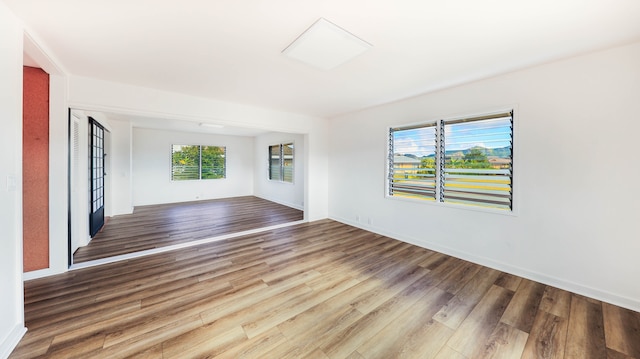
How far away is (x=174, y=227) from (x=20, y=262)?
3.03 meters

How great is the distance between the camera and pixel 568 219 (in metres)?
2.50

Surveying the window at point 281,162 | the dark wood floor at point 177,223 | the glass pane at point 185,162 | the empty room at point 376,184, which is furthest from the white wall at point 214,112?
the glass pane at point 185,162

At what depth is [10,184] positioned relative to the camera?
1683 mm

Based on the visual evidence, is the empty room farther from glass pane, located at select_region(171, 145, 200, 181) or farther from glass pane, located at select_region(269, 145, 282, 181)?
glass pane, located at select_region(269, 145, 282, 181)

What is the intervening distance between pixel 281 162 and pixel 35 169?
17.8 ft

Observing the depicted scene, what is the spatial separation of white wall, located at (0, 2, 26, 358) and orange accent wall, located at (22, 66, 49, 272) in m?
1.22

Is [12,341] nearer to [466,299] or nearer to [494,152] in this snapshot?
[466,299]

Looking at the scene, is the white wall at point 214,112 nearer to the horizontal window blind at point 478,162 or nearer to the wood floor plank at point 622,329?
the horizontal window blind at point 478,162

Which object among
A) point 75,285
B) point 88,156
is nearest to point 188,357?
point 75,285

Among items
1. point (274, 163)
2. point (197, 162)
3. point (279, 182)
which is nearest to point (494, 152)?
point (279, 182)

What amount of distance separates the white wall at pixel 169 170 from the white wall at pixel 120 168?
109 centimetres

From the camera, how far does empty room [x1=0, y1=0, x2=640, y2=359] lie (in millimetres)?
1737

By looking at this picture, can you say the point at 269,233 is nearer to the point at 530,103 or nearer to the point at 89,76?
the point at 89,76

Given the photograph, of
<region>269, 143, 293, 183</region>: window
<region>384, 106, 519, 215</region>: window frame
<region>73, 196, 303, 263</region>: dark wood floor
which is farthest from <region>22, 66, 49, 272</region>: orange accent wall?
<region>269, 143, 293, 183</region>: window
